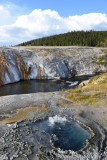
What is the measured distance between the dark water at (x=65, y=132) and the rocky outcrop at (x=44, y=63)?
23.5 meters

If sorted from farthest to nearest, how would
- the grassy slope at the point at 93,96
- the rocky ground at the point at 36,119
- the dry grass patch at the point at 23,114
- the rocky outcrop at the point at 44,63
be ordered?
the rocky outcrop at the point at 44,63 < the grassy slope at the point at 93,96 < the dry grass patch at the point at 23,114 < the rocky ground at the point at 36,119

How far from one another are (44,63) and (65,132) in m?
32.7

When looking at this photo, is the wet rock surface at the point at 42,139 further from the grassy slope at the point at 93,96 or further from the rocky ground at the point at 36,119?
the grassy slope at the point at 93,96

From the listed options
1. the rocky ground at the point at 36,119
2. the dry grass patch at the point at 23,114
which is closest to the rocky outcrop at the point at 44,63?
the rocky ground at the point at 36,119

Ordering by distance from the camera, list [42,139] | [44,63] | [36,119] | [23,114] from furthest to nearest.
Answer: [44,63] < [23,114] < [36,119] < [42,139]

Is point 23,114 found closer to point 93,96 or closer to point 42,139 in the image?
point 42,139

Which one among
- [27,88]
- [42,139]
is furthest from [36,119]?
[27,88]

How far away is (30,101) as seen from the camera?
2147 cm

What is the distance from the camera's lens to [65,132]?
13.9 metres

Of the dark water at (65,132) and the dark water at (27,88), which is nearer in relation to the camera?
the dark water at (65,132)

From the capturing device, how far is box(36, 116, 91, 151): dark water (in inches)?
476

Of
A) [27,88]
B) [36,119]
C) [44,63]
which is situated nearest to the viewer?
[36,119]

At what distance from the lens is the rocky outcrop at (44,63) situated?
39219mm

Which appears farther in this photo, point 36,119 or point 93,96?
point 93,96
